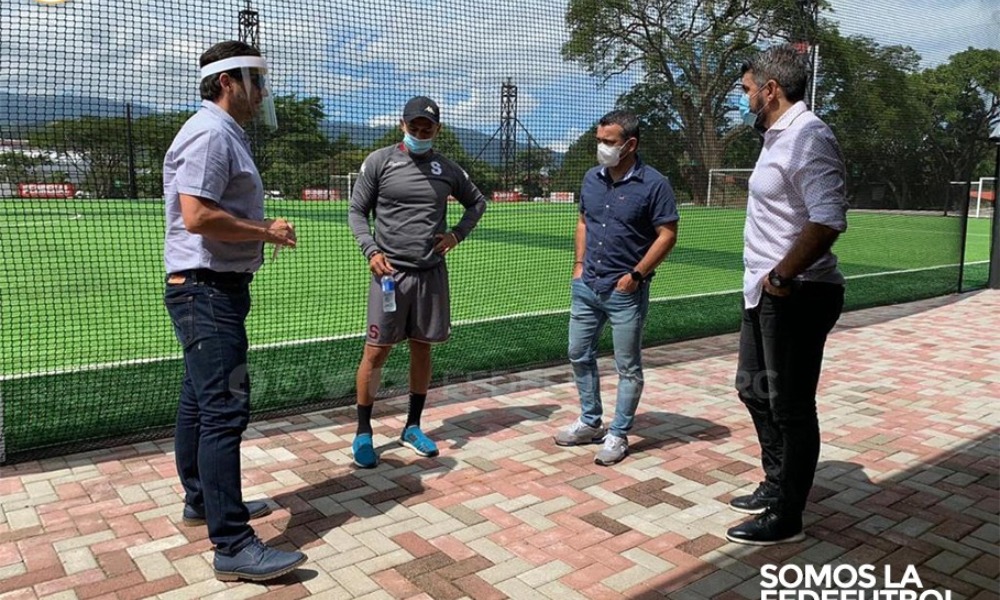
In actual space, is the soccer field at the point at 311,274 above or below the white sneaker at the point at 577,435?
above

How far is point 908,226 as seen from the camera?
14234 mm

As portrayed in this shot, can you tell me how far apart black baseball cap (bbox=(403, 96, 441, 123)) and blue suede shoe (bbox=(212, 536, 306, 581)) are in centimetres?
221

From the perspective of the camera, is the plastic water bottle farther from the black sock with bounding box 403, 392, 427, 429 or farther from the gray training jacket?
the black sock with bounding box 403, 392, 427, 429

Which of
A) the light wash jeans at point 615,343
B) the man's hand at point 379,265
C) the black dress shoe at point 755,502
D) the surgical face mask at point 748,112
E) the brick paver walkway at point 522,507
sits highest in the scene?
the surgical face mask at point 748,112

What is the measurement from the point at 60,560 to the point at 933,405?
5.32 meters

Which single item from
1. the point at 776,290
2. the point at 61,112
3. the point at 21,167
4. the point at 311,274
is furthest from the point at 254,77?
the point at 311,274

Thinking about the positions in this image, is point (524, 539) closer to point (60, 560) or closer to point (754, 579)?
point (754, 579)

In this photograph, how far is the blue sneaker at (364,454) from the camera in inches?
163

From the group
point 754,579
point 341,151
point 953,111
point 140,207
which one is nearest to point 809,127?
point 754,579

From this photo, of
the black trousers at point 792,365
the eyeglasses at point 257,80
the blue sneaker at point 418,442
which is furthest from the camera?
the blue sneaker at point 418,442

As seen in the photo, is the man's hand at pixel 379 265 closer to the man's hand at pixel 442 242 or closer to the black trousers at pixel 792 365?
the man's hand at pixel 442 242

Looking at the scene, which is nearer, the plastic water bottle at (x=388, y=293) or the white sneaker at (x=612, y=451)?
the plastic water bottle at (x=388, y=293)

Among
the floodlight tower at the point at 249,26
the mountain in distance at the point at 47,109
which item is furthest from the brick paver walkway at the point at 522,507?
the floodlight tower at the point at 249,26

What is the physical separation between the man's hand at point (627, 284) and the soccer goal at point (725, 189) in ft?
19.1
